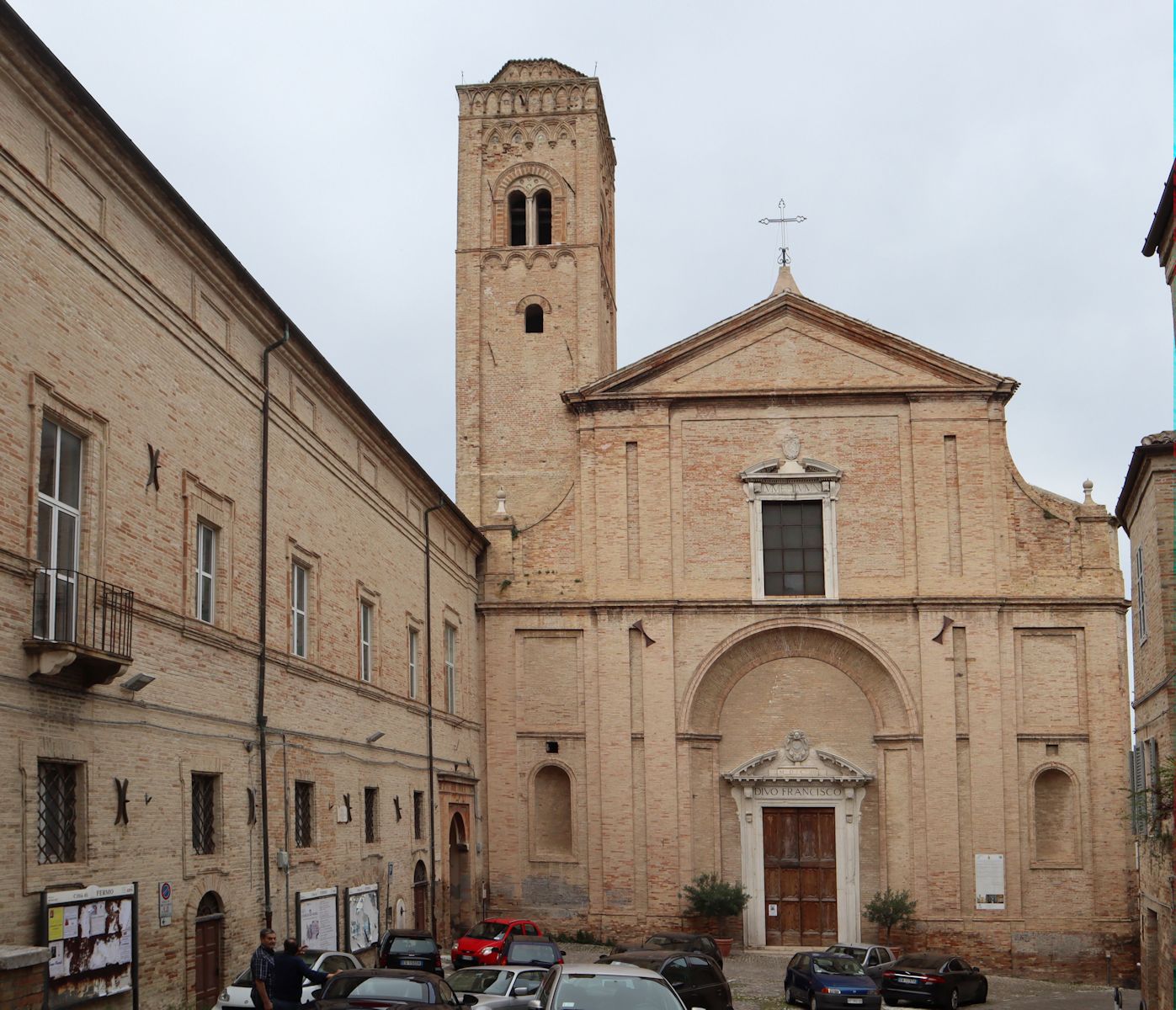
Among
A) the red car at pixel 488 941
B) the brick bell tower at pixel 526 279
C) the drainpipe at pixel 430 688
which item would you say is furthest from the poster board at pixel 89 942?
the brick bell tower at pixel 526 279

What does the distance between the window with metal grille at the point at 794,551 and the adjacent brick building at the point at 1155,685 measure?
1105cm

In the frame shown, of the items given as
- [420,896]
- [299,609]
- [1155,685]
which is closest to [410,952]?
[299,609]

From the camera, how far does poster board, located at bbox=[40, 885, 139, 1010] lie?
14.7 m

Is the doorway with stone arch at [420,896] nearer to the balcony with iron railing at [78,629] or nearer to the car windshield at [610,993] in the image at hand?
the balcony with iron railing at [78,629]

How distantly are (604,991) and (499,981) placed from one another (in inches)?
238

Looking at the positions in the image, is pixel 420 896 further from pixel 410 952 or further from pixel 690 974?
pixel 690 974

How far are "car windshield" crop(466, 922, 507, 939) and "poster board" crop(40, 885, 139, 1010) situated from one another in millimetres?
11166

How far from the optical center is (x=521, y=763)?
3634cm

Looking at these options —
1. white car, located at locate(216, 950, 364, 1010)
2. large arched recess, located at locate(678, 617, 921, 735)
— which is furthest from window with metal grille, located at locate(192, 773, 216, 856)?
large arched recess, located at locate(678, 617, 921, 735)

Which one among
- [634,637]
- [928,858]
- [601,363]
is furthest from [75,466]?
[601,363]

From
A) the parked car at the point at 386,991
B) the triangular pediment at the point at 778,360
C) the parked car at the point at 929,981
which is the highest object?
the triangular pediment at the point at 778,360

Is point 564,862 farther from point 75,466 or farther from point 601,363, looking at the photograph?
point 75,466

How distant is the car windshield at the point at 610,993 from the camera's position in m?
13.5

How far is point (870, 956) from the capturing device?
1154 inches
